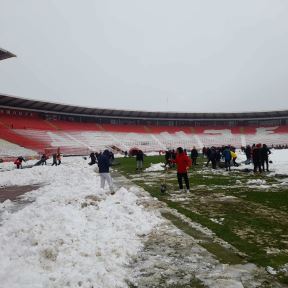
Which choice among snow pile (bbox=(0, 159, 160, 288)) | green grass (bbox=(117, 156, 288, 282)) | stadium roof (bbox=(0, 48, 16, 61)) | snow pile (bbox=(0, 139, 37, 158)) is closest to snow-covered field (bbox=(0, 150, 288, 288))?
snow pile (bbox=(0, 159, 160, 288))

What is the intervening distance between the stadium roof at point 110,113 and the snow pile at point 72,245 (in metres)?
53.6

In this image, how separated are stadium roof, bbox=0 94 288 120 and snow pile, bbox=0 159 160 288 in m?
53.6

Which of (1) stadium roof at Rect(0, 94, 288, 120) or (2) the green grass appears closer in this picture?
(2) the green grass

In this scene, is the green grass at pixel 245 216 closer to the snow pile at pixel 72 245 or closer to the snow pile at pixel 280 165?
the snow pile at pixel 72 245

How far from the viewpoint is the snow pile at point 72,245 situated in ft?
15.6

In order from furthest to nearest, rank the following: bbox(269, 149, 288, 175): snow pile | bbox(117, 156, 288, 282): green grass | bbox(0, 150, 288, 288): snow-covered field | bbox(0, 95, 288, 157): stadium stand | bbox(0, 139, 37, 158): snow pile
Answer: bbox(0, 95, 288, 157): stadium stand
bbox(0, 139, 37, 158): snow pile
bbox(269, 149, 288, 175): snow pile
bbox(117, 156, 288, 282): green grass
bbox(0, 150, 288, 288): snow-covered field

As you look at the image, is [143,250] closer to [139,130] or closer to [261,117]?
[139,130]

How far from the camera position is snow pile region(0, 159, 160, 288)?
4.74 meters

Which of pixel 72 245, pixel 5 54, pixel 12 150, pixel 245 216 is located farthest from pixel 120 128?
pixel 72 245

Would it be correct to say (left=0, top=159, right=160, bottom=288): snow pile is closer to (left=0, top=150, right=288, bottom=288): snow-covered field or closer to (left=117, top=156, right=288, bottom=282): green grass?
(left=0, top=150, right=288, bottom=288): snow-covered field

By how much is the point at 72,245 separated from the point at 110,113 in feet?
233

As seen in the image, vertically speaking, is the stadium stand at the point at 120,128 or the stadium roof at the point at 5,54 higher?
the stadium roof at the point at 5,54

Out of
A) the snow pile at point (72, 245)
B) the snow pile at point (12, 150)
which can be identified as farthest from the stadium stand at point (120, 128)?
the snow pile at point (72, 245)

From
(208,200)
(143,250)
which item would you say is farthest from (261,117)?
(143,250)
